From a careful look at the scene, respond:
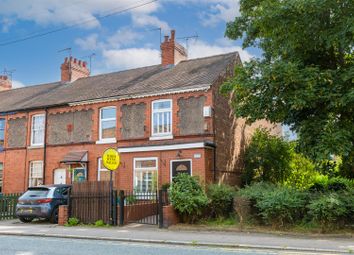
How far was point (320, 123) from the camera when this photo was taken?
15.8 meters

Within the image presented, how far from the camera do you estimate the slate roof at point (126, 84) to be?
78.9ft

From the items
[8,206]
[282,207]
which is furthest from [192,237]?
[8,206]

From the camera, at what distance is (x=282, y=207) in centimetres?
1430

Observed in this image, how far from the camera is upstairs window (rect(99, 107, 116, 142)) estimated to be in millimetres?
25205

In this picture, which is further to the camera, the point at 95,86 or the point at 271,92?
the point at 95,86

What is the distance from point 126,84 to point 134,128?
4108mm

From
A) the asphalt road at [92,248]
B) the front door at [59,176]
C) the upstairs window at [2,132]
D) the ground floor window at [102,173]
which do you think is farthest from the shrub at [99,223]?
the upstairs window at [2,132]

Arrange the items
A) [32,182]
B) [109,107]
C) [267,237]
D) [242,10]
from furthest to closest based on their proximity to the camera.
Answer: [32,182]
[109,107]
[242,10]
[267,237]

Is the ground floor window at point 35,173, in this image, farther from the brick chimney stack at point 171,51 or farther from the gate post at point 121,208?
the gate post at point 121,208

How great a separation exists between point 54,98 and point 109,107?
5520 mm

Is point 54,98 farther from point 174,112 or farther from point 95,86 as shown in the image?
point 174,112

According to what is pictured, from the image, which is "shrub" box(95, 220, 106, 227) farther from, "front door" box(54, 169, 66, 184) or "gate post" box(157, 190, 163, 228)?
"front door" box(54, 169, 66, 184)

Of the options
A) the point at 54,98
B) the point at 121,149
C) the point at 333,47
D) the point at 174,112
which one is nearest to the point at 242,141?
the point at 174,112

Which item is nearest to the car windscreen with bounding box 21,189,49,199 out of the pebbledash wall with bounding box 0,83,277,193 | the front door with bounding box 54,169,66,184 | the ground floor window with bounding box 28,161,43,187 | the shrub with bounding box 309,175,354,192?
the pebbledash wall with bounding box 0,83,277,193
